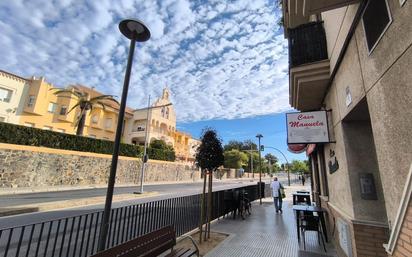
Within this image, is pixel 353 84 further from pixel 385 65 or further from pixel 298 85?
pixel 298 85

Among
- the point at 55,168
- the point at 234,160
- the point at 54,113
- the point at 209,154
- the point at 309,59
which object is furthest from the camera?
the point at 234,160

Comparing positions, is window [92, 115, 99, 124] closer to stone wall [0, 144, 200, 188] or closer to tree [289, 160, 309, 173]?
stone wall [0, 144, 200, 188]

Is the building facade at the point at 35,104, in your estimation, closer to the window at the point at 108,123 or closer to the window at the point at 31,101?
the window at the point at 31,101

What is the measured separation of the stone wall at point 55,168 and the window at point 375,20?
23.4 meters

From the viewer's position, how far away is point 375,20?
2852mm

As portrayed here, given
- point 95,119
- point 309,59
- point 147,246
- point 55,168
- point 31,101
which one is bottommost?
point 147,246

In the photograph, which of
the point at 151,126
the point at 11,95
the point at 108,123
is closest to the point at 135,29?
the point at 11,95

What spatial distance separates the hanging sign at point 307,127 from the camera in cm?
559

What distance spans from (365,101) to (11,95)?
34.5 m

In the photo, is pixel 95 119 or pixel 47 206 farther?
pixel 95 119

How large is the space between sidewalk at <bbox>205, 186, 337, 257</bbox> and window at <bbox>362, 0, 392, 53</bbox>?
4.79 m

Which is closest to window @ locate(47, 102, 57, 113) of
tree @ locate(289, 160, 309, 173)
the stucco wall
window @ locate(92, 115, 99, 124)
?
window @ locate(92, 115, 99, 124)

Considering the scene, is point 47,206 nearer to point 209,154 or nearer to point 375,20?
point 209,154

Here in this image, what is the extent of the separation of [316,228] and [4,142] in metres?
22.9
